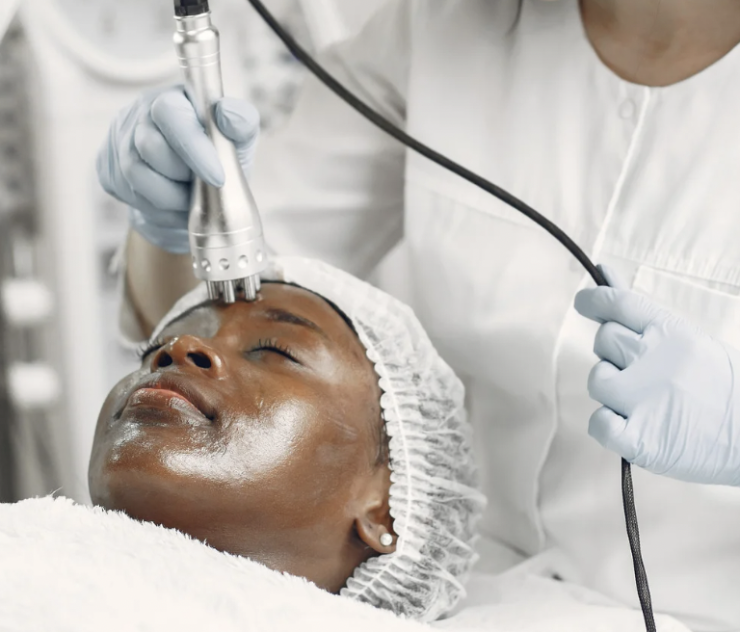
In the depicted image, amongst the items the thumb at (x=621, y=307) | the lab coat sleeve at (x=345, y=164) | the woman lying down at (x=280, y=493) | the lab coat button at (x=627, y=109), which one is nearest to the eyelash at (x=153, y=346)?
the woman lying down at (x=280, y=493)

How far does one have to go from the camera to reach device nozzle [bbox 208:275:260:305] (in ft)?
3.24

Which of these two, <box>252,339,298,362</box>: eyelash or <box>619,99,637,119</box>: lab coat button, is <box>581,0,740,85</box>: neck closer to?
<box>619,99,637,119</box>: lab coat button

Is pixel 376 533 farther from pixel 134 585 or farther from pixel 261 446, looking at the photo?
pixel 134 585

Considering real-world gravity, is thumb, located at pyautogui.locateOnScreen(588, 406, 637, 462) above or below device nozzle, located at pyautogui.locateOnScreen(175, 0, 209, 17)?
below

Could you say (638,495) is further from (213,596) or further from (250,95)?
(250,95)

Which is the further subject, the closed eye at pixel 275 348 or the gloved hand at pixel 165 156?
the closed eye at pixel 275 348

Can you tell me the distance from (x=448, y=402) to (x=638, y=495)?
27cm

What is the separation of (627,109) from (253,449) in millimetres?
626

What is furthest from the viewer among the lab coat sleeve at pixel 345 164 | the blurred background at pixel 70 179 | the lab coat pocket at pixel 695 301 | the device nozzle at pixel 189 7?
the blurred background at pixel 70 179

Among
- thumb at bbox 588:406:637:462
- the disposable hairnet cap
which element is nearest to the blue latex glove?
thumb at bbox 588:406:637:462

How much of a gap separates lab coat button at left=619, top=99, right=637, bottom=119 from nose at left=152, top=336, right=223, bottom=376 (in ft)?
1.94

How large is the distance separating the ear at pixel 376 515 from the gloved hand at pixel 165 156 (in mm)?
406

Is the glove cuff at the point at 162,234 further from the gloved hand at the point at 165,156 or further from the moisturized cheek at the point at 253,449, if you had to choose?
the moisturized cheek at the point at 253,449

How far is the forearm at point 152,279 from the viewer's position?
131 cm
